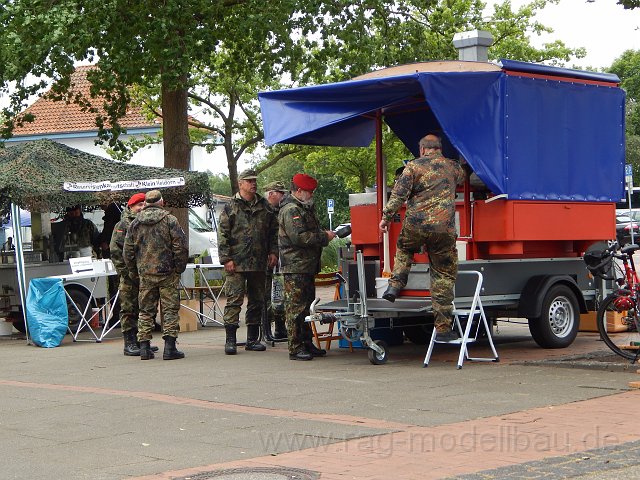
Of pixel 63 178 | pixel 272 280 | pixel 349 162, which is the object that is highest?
pixel 349 162

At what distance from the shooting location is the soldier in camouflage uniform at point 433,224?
10.9m

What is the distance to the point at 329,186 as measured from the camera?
7588 cm

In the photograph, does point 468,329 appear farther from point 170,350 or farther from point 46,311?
point 46,311

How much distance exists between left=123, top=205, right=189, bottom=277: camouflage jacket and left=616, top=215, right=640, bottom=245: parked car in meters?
4.96

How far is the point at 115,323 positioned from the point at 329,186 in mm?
58756

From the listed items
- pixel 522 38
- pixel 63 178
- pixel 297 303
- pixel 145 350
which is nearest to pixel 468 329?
pixel 297 303

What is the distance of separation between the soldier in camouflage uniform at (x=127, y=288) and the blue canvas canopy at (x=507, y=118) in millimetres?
2179

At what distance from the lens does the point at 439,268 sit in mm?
10984

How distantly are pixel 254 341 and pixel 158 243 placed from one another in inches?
67.2

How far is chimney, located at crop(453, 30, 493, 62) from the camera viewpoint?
42.5 ft

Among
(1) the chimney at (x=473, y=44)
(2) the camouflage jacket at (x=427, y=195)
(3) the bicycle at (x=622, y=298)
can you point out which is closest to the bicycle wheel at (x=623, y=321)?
(3) the bicycle at (x=622, y=298)

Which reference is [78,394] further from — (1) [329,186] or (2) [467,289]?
(1) [329,186]

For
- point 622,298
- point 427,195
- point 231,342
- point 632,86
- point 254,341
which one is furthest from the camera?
point 632,86

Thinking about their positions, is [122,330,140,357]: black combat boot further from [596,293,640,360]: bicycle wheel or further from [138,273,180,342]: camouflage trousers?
[596,293,640,360]: bicycle wheel
